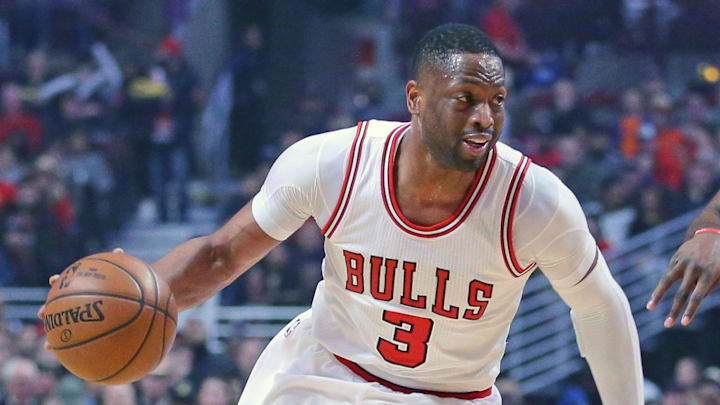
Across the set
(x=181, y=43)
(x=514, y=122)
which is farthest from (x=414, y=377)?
(x=181, y=43)

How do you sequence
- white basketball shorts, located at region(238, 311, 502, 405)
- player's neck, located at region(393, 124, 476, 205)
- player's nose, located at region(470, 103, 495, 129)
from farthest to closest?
1. white basketball shorts, located at region(238, 311, 502, 405)
2. player's neck, located at region(393, 124, 476, 205)
3. player's nose, located at region(470, 103, 495, 129)

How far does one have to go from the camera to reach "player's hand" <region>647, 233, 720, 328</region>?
3.15 metres

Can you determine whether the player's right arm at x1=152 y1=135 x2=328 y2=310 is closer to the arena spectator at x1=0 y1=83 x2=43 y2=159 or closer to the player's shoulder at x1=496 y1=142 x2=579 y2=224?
the player's shoulder at x1=496 y1=142 x2=579 y2=224

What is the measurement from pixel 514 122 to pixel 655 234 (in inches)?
106

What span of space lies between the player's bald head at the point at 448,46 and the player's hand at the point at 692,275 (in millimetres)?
858

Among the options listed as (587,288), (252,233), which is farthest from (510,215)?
(252,233)

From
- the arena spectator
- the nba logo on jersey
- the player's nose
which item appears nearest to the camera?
the player's nose

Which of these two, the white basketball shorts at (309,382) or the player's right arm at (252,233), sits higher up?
the player's right arm at (252,233)

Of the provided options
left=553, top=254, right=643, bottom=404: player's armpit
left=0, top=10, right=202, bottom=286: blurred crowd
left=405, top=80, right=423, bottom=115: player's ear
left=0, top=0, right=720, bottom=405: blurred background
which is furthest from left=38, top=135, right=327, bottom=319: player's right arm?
left=0, top=10, right=202, bottom=286: blurred crowd

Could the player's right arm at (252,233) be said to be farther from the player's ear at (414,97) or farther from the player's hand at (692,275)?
the player's hand at (692,275)

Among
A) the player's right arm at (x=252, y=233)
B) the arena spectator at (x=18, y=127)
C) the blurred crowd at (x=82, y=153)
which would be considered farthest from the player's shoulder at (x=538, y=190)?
the arena spectator at (x=18, y=127)

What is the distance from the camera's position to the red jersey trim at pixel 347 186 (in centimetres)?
362

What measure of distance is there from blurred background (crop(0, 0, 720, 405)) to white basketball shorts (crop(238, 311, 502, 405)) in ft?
12.0

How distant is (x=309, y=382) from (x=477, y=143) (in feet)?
3.50
